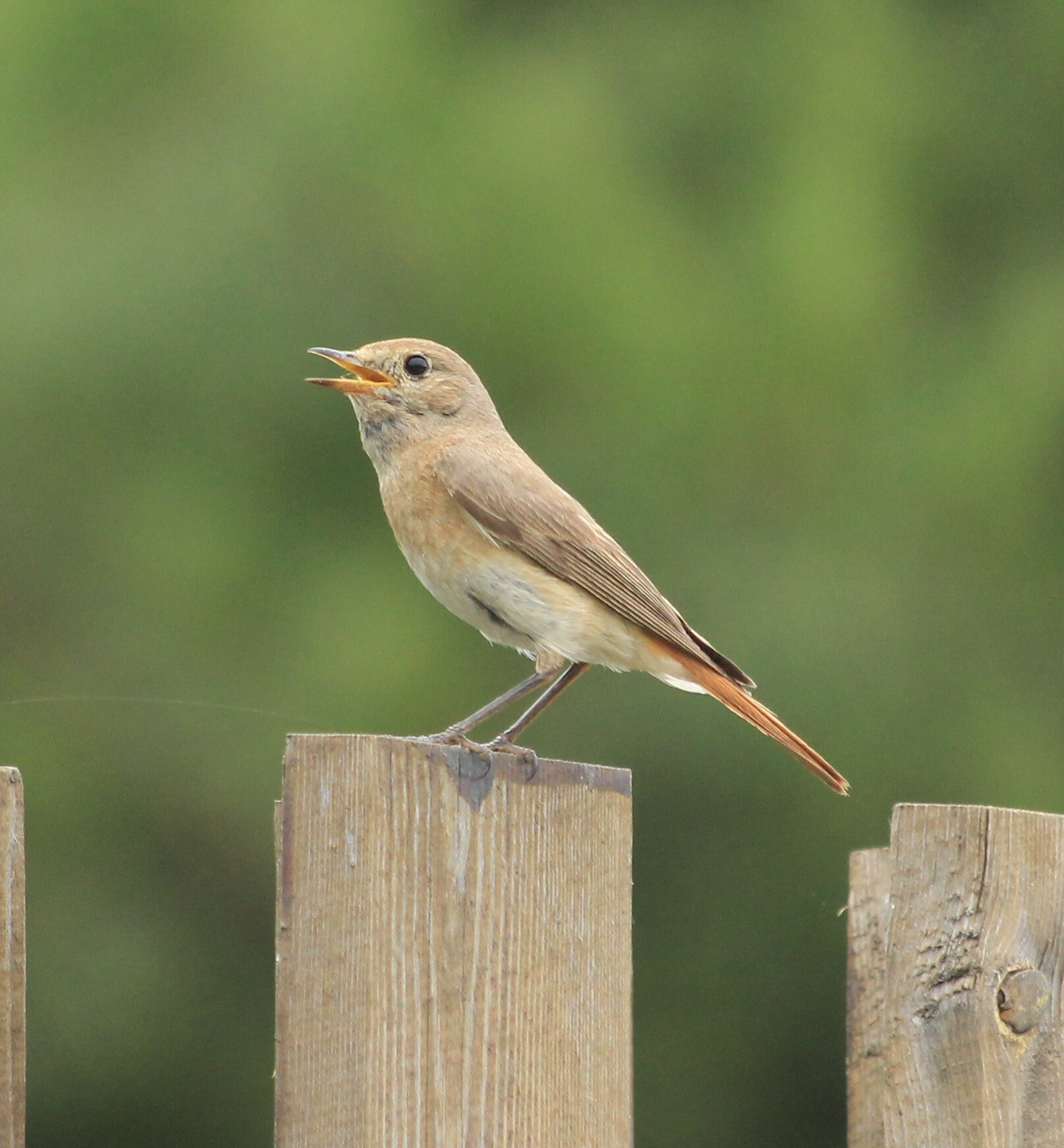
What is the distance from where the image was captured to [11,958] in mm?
2500

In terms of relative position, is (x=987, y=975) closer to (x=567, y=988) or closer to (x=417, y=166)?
(x=567, y=988)

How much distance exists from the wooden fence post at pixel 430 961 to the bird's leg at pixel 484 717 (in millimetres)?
75

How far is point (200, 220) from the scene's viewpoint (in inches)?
334

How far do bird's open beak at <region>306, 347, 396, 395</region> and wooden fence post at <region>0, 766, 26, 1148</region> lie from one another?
234 centimetres

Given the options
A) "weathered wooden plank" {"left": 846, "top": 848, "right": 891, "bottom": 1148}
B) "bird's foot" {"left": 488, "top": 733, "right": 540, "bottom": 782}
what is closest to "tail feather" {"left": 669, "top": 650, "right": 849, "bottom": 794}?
"weathered wooden plank" {"left": 846, "top": 848, "right": 891, "bottom": 1148}

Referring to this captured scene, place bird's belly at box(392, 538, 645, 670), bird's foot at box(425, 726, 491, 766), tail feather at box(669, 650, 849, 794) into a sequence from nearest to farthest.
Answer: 1. bird's foot at box(425, 726, 491, 766)
2. tail feather at box(669, 650, 849, 794)
3. bird's belly at box(392, 538, 645, 670)

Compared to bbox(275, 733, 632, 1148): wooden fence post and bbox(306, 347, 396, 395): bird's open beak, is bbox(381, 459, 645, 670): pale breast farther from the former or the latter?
bbox(275, 733, 632, 1148): wooden fence post

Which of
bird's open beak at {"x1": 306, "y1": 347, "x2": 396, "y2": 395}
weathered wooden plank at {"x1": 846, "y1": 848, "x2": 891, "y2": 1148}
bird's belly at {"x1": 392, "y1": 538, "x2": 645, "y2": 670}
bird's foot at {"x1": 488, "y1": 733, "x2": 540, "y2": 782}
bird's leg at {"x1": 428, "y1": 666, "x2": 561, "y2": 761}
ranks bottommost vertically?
weathered wooden plank at {"x1": 846, "y1": 848, "x2": 891, "y2": 1148}

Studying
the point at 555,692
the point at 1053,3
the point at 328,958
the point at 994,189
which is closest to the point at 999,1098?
the point at 328,958

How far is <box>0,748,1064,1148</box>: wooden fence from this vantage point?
8.50 ft

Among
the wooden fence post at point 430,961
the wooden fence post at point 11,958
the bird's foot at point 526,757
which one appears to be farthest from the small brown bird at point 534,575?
the wooden fence post at point 11,958

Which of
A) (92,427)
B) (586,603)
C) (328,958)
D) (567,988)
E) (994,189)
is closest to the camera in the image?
(328,958)

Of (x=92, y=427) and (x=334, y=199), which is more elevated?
(x=334, y=199)

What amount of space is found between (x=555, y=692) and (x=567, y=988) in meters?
A: 1.98
